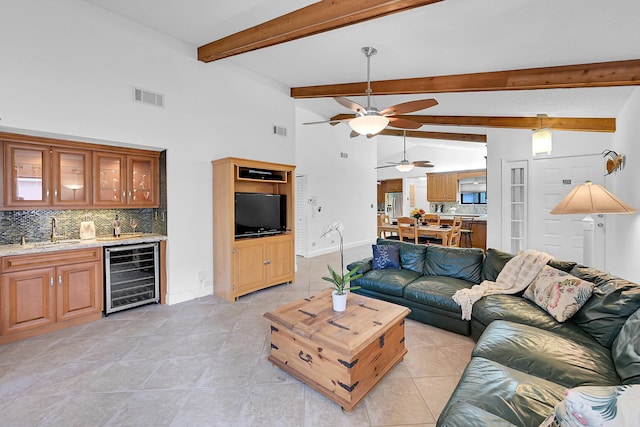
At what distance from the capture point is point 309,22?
278 cm

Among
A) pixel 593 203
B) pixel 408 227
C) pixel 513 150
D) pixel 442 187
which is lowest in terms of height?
pixel 408 227

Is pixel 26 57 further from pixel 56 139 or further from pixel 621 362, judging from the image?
pixel 621 362

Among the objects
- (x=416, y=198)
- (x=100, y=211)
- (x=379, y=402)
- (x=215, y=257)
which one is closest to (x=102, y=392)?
(x=379, y=402)

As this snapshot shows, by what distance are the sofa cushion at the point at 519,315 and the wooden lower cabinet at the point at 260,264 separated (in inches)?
110

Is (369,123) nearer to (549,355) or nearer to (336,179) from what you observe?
(549,355)

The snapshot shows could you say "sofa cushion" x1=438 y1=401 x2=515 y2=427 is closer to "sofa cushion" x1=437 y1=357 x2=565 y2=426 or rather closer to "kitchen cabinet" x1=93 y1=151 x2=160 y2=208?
"sofa cushion" x1=437 y1=357 x2=565 y2=426

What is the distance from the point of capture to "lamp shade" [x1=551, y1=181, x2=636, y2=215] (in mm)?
2510

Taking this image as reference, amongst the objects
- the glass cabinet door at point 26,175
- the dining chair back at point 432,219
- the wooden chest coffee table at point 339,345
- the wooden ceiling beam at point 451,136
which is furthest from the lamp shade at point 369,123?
the dining chair back at point 432,219

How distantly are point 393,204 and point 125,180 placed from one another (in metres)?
9.23

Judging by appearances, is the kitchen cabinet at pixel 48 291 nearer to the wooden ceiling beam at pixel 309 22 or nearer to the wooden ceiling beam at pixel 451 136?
the wooden ceiling beam at pixel 309 22

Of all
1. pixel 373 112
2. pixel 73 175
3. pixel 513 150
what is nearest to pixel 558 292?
pixel 373 112

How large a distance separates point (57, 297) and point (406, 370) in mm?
3575

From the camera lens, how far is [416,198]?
10.5 m

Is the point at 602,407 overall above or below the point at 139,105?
below
